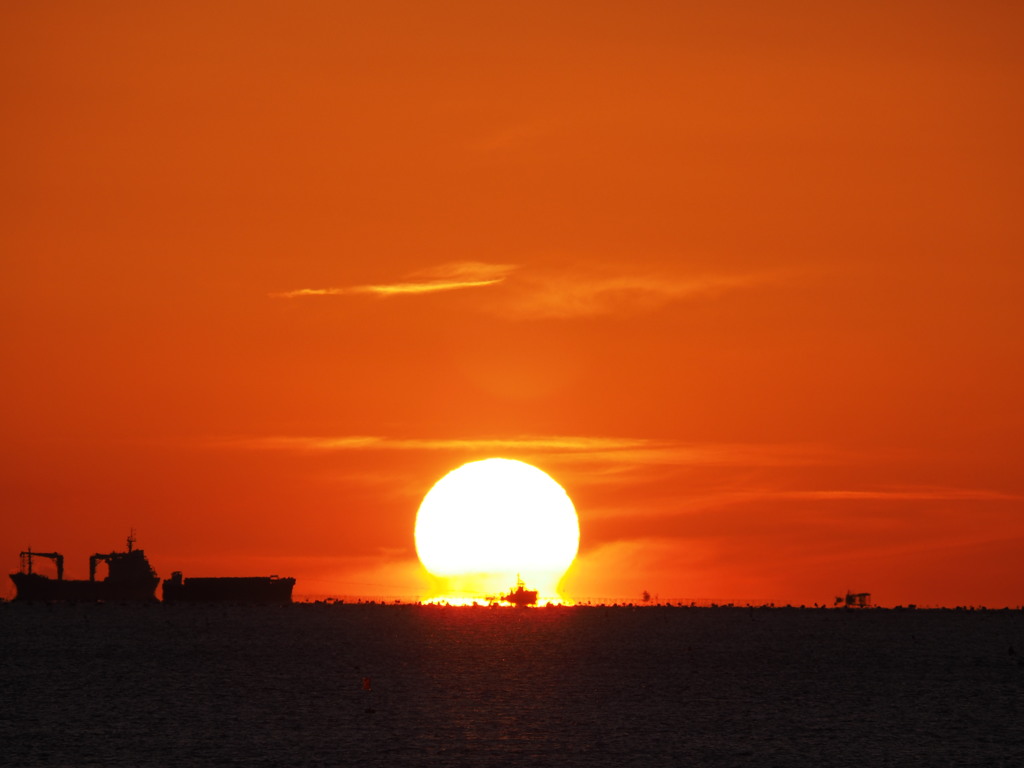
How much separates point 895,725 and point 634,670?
4967 cm

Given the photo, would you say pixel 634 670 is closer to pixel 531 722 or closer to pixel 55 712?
pixel 531 722

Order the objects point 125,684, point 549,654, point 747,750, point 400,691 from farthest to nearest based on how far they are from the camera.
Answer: point 549,654, point 125,684, point 400,691, point 747,750

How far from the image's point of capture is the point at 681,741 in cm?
7838

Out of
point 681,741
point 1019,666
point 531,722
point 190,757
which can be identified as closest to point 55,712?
point 190,757

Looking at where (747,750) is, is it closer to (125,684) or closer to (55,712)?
(55,712)

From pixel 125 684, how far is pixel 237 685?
29.0 ft

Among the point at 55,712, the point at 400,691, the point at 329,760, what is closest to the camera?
the point at 329,760

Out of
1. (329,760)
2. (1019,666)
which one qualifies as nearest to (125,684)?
(329,760)

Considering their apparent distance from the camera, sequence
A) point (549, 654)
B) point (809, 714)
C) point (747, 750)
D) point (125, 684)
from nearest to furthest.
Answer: point (747, 750) < point (809, 714) < point (125, 684) < point (549, 654)

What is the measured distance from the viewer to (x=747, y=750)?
75.2m

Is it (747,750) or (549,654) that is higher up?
(549,654)

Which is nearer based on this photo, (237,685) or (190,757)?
(190,757)

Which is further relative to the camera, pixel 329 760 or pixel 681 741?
pixel 681 741

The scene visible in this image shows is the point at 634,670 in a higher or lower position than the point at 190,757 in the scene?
higher
